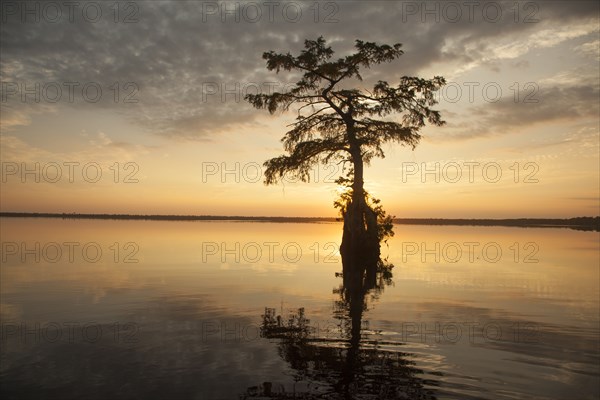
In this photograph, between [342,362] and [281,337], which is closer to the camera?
[342,362]

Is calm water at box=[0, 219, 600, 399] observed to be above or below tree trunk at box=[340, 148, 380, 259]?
below

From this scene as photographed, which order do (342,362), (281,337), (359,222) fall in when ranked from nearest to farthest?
1. (342,362)
2. (281,337)
3. (359,222)

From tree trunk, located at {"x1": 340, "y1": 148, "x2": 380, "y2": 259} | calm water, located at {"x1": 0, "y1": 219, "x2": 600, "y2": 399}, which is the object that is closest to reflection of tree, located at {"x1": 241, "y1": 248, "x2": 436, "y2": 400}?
calm water, located at {"x1": 0, "y1": 219, "x2": 600, "y2": 399}

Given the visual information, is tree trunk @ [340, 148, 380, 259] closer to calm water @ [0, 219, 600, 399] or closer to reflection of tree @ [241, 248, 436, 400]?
calm water @ [0, 219, 600, 399]

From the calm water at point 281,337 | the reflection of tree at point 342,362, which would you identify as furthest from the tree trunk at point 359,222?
the reflection of tree at point 342,362

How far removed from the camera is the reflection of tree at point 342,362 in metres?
8.39

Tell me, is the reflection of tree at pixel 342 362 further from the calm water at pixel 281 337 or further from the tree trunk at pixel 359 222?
the tree trunk at pixel 359 222

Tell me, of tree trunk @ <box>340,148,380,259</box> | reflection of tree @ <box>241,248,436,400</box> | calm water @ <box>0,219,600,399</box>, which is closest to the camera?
reflection of tree @ <box>241,248,436,400</box>

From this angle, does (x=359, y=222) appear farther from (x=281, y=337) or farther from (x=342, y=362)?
(x=342, y=362)

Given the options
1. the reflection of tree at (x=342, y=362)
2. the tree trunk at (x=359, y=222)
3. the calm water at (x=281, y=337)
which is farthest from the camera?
the tree trunk at (x=359, y=222)

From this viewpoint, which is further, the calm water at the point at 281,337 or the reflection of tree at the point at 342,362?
the calm water at the point at 281,337

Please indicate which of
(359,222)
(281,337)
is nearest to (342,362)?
(281,337)

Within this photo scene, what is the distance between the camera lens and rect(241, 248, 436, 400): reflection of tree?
8391 mm

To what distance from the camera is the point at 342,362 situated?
1009 cm
